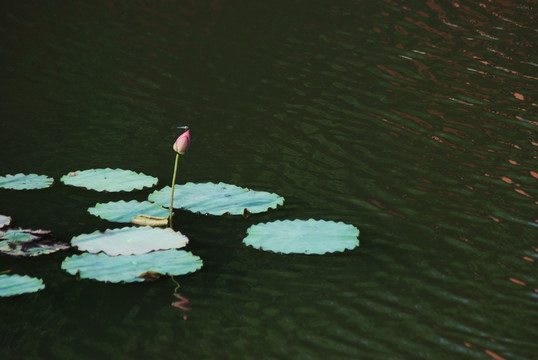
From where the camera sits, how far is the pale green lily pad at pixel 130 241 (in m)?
3.85

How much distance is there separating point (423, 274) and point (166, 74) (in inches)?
143

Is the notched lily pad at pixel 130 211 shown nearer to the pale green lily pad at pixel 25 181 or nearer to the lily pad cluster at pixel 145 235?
the lily pad cluster at pixel 145 235

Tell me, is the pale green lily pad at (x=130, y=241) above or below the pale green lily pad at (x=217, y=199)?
below

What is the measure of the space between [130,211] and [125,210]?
3 centimetres

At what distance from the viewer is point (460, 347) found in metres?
3.35

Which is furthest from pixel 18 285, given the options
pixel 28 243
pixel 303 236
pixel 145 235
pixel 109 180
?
pixel 303 236

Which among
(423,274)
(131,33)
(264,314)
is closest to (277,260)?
(264,314)

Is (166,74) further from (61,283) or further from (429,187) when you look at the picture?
(61,283)

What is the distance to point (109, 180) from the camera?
15.5 feet

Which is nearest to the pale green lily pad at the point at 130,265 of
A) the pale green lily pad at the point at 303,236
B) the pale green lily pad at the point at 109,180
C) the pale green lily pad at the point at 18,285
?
the pale green lily pad at the point at 18,285

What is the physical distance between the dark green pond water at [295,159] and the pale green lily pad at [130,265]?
3.2 inches

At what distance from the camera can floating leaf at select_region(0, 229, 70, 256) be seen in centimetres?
386

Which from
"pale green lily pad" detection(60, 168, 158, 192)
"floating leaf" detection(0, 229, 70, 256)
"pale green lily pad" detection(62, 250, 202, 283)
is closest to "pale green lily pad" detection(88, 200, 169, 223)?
"pale green lily pad" detection(60, 168, 158, 192)

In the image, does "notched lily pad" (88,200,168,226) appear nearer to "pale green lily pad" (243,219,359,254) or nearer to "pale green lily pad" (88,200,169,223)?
"pale green lily pad" (88,200,169,223)
